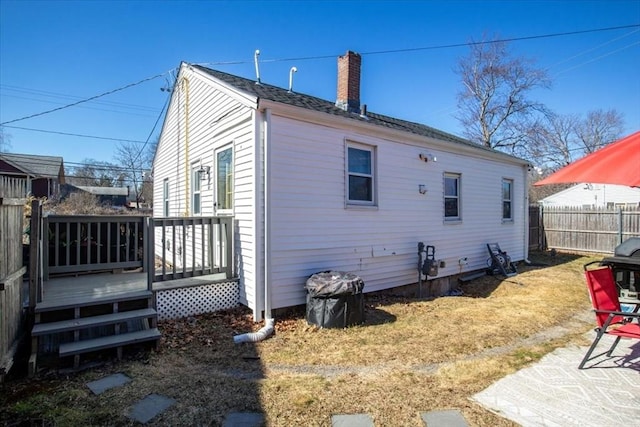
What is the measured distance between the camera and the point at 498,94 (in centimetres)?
2388

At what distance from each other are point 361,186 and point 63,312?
5.15m

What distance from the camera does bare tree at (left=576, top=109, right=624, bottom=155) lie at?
87.7ft

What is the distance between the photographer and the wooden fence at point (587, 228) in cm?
1273

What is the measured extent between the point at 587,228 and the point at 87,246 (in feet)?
55.7

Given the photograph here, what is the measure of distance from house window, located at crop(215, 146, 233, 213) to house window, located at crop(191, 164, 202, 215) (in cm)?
139

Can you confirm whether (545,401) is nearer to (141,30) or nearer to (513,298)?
(513,298)

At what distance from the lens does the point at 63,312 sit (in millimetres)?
4148

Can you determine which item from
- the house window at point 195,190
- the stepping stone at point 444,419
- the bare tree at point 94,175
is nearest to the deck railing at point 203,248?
the house window at point 195,190

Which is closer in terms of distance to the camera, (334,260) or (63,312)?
(63,312)

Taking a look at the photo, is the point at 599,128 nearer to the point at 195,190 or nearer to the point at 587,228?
the point at 587,228

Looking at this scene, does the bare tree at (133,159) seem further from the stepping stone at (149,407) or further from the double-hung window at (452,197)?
the stepping stone at (149,407)

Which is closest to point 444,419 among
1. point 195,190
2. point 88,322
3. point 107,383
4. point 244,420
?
point 244,420

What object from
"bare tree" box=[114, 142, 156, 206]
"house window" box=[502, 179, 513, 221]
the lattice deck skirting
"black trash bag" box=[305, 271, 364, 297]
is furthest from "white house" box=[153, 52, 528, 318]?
"bare tree" box=[114, 142, 156, 206]

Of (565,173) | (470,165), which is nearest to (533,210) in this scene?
(470,165)
